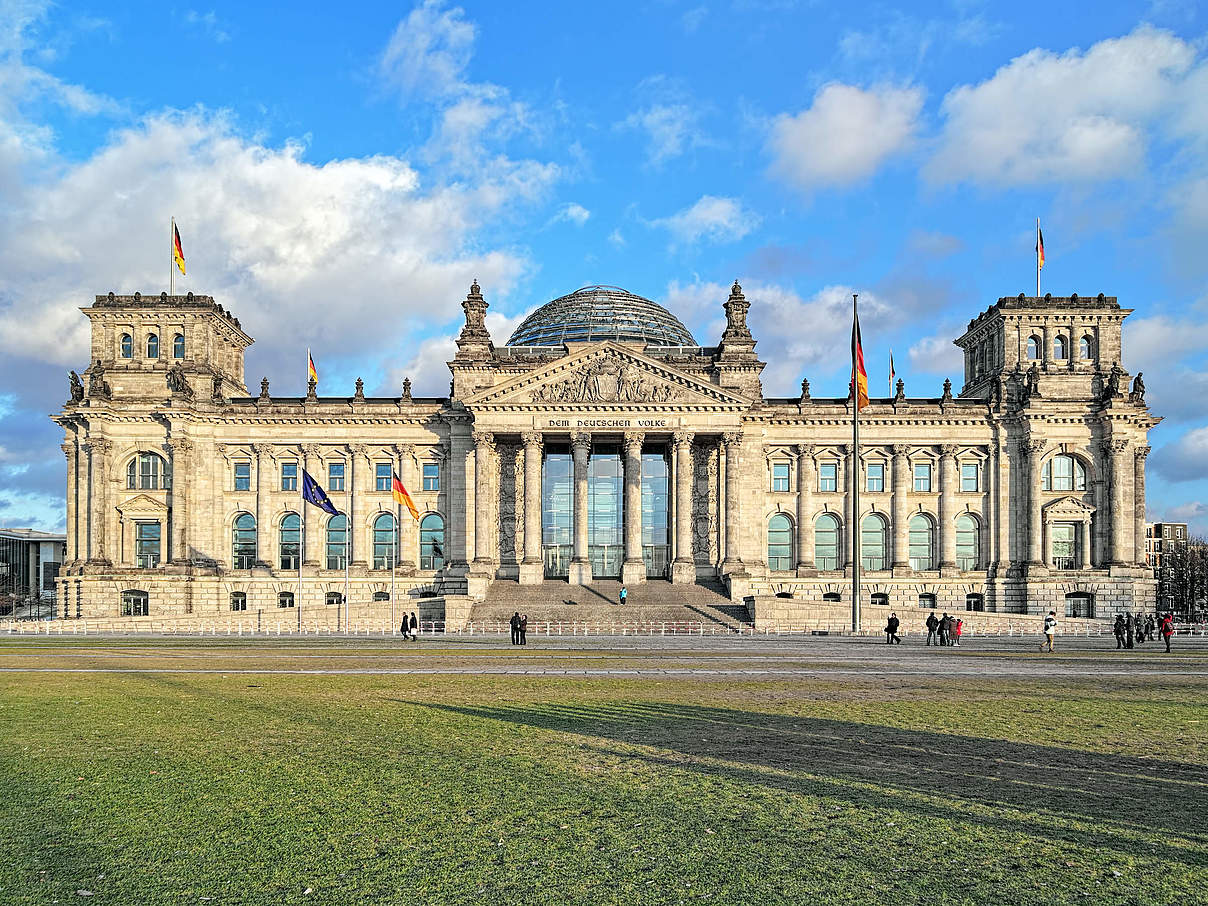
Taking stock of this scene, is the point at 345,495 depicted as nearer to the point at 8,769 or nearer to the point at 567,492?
the point at 567,492

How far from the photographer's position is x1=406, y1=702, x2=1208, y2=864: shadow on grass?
514 inches

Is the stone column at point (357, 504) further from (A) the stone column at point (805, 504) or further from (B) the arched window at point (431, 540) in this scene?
(A) the stone column at point (805, 504)

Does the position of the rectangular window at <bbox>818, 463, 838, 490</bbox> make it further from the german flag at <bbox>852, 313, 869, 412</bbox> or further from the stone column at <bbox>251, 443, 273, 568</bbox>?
the stone column at <bbox>251, 443, 273, 568</bbox>

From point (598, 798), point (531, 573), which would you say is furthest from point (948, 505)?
point (598, 798)

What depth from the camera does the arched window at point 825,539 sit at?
292ft

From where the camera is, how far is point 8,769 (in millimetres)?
16047

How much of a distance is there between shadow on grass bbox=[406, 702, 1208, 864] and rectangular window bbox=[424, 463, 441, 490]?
6676 cm

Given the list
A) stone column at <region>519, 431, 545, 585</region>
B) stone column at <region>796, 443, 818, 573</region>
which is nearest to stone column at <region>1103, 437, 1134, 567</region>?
stone column at <region>796, 443, 818, 573</region>

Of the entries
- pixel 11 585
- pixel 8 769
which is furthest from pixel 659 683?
pixel 11 585

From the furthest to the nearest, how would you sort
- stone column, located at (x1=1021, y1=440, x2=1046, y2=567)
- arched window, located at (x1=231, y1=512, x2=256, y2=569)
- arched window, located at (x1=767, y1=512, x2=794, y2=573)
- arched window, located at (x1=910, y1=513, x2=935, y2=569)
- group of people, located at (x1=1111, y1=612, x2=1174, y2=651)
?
1. arched window, located at (x1=767, y1=512, x2=794, y2=573)
2. arched window, located at (x1=910, y1=513, x2=935, y2=569)
3. arched window, located at (x1=231, y1=512, x2=256, y2=569)
4. stone column, located at (x1=1021, y1=440, x2=1046, y2=567)
5. group of people, located at (x1=1111, y1=612, x2=1174, y2=651)

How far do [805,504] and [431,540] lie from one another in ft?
104

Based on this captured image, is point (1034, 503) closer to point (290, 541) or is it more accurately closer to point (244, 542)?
point (290, 541)

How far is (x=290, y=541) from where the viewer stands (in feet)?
290

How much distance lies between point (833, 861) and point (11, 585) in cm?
17431
